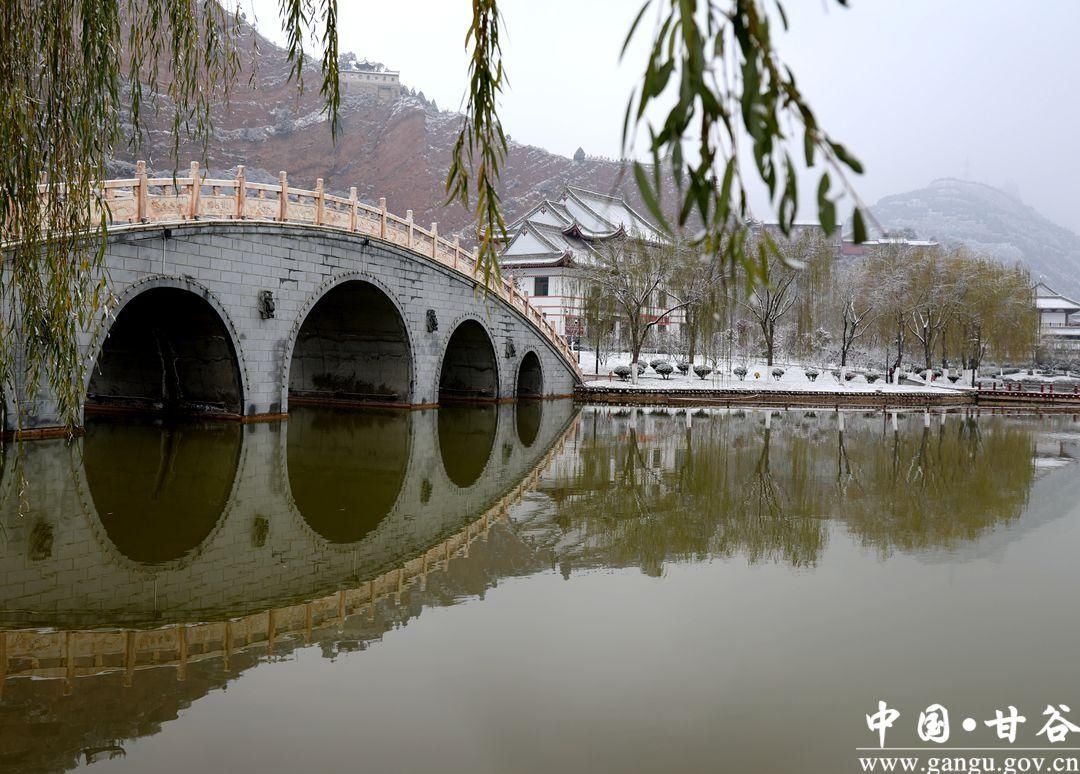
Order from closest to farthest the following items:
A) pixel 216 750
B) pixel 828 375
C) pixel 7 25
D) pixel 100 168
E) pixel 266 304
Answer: pixel 216 750 < pixel 7 25 < pixel 100 168 < pixel 266 304 < pixel 828 375

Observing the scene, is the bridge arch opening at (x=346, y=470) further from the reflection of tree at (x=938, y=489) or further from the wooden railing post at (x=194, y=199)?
the reflection of tree at (x=938, y=489)

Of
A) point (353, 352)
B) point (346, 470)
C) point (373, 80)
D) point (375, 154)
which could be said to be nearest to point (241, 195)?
point (346, 470)

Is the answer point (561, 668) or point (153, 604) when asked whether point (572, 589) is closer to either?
point (561, 668)

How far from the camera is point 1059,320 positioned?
189 feet

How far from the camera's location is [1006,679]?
Answer: 3.86m

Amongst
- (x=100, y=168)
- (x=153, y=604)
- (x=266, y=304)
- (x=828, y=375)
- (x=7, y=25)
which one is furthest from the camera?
(x=828, y=375)

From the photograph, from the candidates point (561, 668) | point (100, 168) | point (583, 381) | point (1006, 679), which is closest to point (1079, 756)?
point (1006, 679)

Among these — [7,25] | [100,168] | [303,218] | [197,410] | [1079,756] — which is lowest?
[1079,756]

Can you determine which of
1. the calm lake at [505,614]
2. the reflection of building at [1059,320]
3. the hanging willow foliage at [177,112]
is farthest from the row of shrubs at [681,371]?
Result: the reflection of building at [1059,320]

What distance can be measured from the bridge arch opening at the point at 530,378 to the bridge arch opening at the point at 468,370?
173 cm

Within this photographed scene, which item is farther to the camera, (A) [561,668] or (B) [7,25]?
(A) [561,668]

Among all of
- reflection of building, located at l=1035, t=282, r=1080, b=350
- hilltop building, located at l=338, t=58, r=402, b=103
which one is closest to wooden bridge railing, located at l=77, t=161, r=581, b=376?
reflection of building, located at l=1035, t=282, r=1080, b=350

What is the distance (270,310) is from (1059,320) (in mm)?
61242

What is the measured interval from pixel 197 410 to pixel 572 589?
1093 cm
